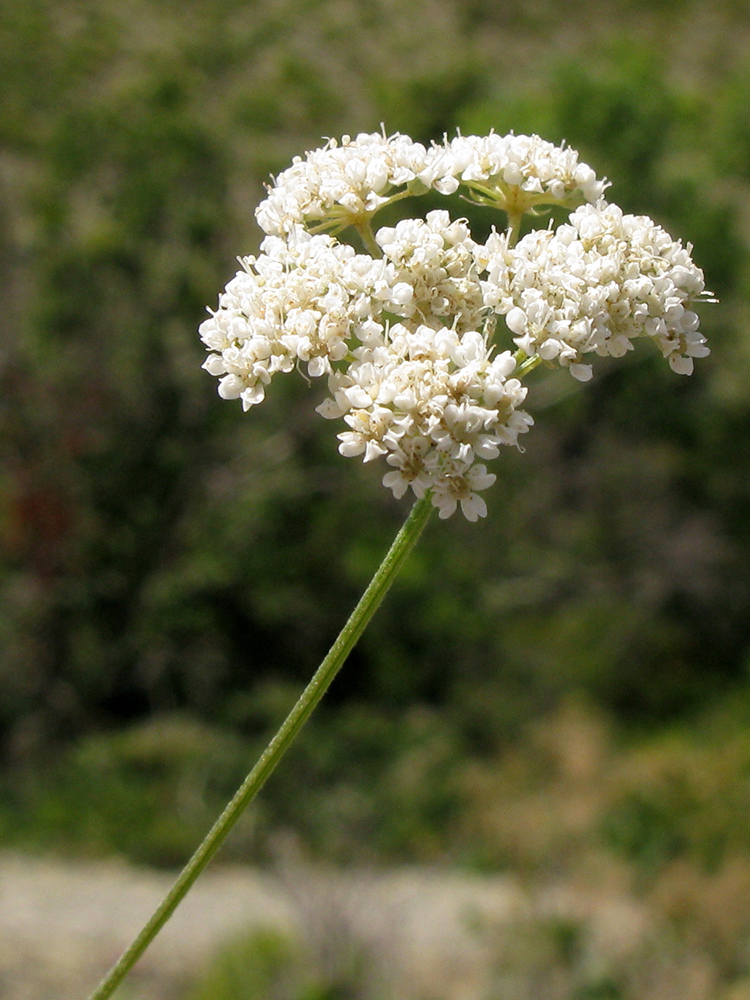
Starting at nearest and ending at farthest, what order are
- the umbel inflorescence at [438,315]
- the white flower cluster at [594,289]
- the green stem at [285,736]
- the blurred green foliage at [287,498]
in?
the green stem at [285,736], the umbel inflorescence at [438,315], the white flower cluster at [594,289], the blurred green foliage at [287,498]

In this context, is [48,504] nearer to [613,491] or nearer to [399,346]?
[613,491]

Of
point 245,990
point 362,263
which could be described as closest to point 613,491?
point 245,990

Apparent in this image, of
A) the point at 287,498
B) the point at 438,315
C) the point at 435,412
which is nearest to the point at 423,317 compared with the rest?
the point at 438,315

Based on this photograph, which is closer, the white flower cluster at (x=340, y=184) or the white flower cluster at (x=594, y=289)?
the white flower cluster at (x=594, y=289)

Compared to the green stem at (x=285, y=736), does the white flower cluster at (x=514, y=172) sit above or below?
above

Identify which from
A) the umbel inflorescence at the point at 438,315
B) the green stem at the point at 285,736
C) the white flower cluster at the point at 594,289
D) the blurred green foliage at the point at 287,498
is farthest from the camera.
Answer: the blurred green foliage at the point at 287,498

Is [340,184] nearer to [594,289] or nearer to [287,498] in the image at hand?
[594,289]

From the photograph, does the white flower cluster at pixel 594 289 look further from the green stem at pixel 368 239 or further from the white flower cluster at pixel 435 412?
the green stem at pixel 368 239

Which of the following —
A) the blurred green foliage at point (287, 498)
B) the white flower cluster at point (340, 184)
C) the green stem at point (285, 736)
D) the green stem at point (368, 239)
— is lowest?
the green stem at point (285, 736)

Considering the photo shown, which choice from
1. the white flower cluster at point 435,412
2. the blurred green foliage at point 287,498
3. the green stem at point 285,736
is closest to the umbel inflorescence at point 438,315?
the white flower cluster at point 435,412
